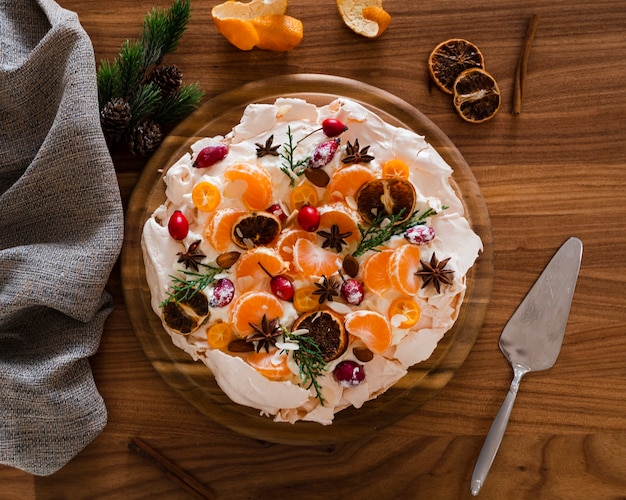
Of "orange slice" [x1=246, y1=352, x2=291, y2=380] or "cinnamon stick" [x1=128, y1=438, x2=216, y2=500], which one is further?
"cinnamon stick" [x1=128, y1=438, x2=216, y2=500]

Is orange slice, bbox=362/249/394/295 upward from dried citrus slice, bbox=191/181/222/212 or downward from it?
downward

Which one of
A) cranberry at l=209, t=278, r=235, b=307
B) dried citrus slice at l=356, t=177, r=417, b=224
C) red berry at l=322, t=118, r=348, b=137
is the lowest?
cranberry at l=209, t=278, r=235, b=307

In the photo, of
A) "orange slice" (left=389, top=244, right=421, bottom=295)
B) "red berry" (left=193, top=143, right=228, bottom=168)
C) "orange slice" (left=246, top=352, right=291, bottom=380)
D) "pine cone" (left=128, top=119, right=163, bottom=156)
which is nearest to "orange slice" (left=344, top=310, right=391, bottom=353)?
"orange slice" (left=389, top=244, right=421, bottom=295)

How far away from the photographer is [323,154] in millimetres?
1862

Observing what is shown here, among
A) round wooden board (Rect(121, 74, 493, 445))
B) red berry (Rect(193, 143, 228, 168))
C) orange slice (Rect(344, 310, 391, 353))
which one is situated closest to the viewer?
orange slice (Rect(344, 310, 391, 353))

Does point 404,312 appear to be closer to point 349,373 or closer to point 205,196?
point 349,373

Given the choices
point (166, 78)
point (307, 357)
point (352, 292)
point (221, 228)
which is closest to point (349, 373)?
point (307, 357)

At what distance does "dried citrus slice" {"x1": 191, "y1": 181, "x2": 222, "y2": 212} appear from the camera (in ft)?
6.11

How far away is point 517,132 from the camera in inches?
84.7

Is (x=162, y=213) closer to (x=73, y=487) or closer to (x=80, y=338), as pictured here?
(x=80, y=338)

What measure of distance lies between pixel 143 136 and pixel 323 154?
60cm

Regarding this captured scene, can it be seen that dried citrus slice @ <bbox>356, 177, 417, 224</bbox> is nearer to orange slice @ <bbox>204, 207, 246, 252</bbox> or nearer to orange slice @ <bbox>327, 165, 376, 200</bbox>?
orange slice @ <bbox>327, 165, 376, 200</bbox>

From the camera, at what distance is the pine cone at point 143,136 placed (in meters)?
2.04

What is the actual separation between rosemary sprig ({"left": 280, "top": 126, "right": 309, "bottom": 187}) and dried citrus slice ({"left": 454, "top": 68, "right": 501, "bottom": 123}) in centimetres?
59
